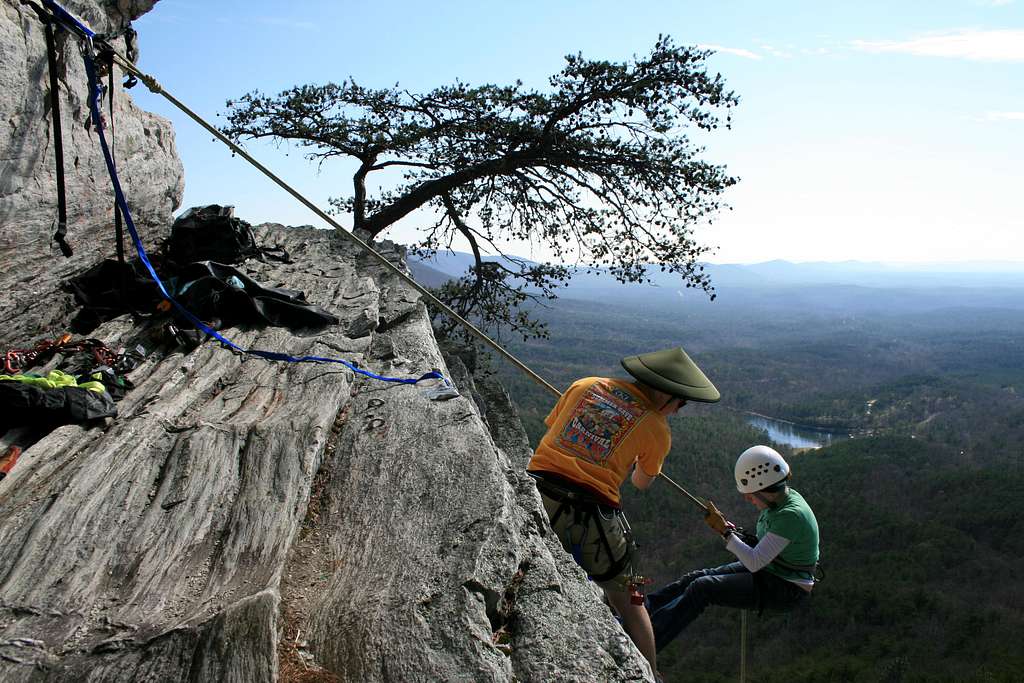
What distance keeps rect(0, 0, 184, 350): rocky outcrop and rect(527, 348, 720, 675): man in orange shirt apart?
530cm

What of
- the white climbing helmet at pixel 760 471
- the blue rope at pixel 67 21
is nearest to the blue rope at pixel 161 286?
the blue rope at pixel 67 21

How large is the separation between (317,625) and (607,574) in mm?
2492

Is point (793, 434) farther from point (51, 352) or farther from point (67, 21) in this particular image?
point (67, 21)

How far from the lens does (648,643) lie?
209 inches

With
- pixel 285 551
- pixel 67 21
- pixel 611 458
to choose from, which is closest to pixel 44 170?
pixel 67 21

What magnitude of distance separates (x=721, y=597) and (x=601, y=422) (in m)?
2.45

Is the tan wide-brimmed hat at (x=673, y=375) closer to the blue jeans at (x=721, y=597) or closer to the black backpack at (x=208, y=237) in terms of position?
the blue jeans at (x=721, y=597)

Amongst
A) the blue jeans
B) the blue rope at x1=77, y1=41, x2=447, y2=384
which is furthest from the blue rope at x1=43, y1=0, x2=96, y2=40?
the blue jeans

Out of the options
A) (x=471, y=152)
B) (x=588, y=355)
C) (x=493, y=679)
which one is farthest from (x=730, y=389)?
(x=493, y=679)

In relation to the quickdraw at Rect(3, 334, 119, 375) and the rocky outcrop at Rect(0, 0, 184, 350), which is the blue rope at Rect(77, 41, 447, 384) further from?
the quickdraw at Rect(3, 334, 119, 375)

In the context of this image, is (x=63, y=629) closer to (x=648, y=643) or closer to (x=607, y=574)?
(x=607, y=574)

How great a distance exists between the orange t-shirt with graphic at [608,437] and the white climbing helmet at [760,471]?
1.24 m

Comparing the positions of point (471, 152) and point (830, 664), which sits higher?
point (471, 152)

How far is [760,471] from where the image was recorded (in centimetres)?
606
